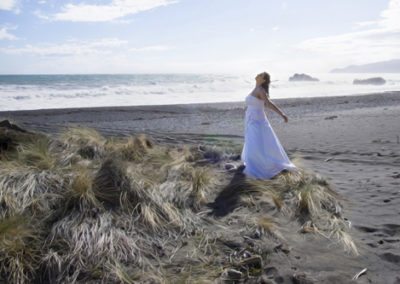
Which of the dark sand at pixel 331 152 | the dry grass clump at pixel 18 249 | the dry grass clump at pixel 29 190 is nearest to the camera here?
the dry grass clump at pixel 18 249

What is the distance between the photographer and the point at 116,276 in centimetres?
351

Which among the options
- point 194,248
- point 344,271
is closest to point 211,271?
point 194,248

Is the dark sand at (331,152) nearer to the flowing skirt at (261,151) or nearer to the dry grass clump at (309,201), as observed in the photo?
the dry grass clump at (309,201)

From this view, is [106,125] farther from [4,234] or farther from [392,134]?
→ [4,234]

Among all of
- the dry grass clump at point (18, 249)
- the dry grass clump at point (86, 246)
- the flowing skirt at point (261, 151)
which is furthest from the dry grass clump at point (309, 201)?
the dry grass clump at point (18, 249)

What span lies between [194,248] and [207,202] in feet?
4.56

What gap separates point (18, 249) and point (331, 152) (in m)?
7.27

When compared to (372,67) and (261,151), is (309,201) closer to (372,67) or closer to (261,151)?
(261,151)

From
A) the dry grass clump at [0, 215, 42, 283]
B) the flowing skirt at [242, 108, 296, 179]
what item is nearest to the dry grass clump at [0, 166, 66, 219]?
the dry grass clump at [0, 215, 42, 283]

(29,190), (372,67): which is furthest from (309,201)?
(372,67)

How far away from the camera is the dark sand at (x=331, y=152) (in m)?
3.94

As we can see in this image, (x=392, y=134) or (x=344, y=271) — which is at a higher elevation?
(x=392, y=134)

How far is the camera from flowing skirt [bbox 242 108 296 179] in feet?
22.2

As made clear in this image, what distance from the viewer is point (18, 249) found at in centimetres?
359
